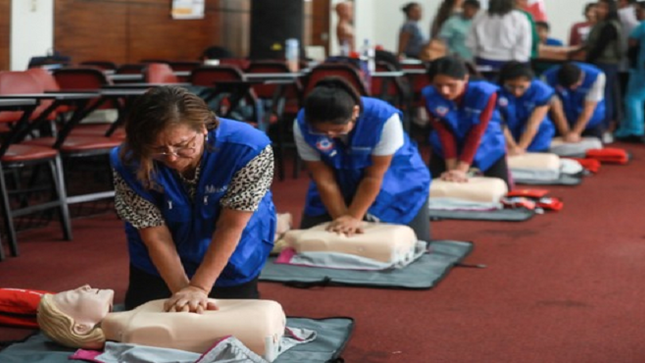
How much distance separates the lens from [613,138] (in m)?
8.68

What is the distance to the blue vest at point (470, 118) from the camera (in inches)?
187

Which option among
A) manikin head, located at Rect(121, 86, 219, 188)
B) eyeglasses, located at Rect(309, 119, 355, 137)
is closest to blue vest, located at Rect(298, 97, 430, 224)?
eyeglasses, located at Rect(309, 119, 355, 137)

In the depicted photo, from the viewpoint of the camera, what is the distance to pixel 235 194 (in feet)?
8.24

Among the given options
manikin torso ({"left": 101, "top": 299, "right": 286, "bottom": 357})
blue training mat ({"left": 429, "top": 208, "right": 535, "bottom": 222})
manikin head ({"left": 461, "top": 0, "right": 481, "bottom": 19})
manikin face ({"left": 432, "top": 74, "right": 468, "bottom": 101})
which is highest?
manikin head ({"left": 461, "top": 0, "right": 481, "bottom": 19})

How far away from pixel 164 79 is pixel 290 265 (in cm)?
184

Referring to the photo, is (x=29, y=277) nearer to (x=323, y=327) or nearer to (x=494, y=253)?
(x=323, y=327)

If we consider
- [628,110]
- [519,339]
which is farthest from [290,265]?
[628,110]

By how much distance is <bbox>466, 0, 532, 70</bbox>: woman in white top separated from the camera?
8148 millimetres

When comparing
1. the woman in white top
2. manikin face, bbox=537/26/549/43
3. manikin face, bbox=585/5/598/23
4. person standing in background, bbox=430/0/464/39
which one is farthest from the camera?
manikin face, bbox=537/26/549/43

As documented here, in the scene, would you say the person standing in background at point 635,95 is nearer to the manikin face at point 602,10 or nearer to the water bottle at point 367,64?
the manikin face at point 602,10

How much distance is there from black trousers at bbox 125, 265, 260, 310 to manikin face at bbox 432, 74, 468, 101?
6.44ft

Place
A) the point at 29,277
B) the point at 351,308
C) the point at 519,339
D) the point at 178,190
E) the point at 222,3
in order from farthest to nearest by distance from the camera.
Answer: the point at 222,3 → the point at 29,277 → the point at 351,308 → the point at 519,339 → the point at 178,190

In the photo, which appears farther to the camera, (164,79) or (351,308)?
(164,79)

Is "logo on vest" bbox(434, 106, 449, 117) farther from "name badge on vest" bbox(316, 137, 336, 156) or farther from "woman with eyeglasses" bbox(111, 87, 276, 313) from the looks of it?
"woman with eyeglasses" bbox(111, 87, 276, 313)
